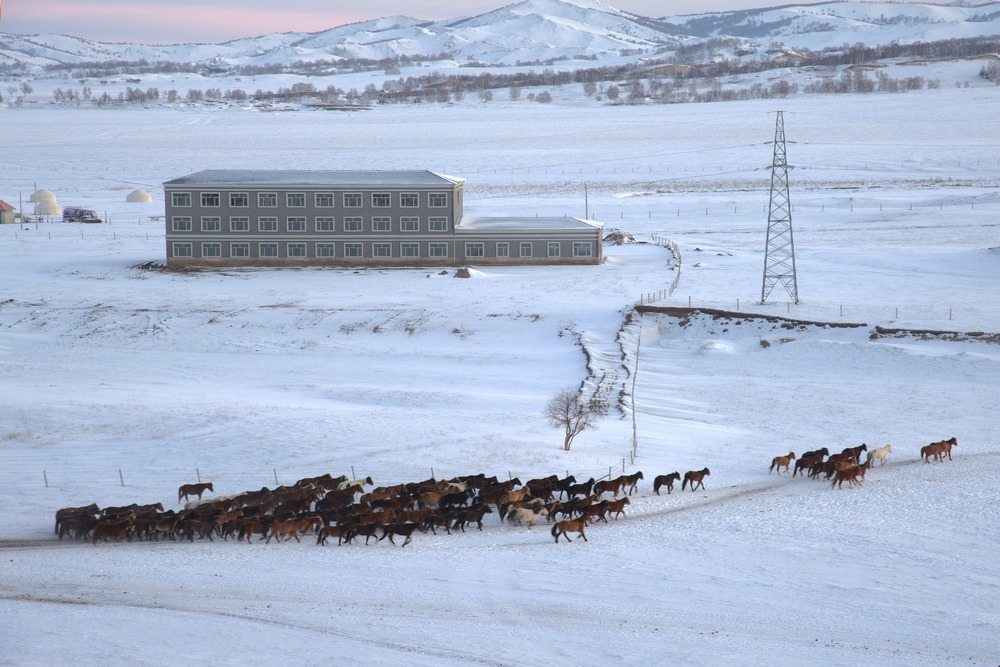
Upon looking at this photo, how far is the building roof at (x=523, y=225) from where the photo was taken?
61.8 metres

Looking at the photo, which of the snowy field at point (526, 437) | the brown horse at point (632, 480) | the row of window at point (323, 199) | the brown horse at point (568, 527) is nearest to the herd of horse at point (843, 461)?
the snowy field at point (526, 437)

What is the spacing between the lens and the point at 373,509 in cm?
2270

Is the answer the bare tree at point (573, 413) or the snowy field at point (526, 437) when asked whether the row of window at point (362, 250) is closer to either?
the snowy field at point (526, 437)

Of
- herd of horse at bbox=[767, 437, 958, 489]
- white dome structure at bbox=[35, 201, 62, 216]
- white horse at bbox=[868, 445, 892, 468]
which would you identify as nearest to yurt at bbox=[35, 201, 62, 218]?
white dome structure at bbox=[35, 201, 62, 216]

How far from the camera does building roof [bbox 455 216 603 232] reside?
61.8 metres

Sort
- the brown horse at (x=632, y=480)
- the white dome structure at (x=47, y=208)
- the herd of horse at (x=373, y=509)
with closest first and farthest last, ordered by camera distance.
Result: the herd of horse at (x=373, y=509) → the brown horse at (x=632, y=480) → the white dome structure at (x=47, y=208)

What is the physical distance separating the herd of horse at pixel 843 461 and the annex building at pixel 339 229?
118 feet

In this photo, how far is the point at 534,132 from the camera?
15612cm

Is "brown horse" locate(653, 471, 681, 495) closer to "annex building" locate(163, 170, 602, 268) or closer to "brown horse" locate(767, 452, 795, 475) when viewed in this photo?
"brown horse" locate(767, 452, 795, 475)

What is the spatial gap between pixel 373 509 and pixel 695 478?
7443mm

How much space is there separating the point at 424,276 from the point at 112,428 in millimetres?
28657

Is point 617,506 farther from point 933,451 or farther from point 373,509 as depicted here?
point 933,451

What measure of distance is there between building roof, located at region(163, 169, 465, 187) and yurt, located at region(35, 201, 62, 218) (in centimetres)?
2644

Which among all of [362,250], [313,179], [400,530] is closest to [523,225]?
[362,250]
